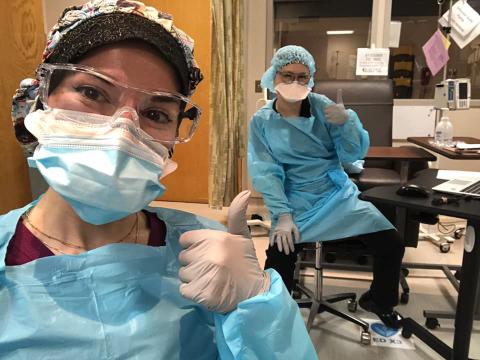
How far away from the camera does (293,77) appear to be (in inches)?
72.4

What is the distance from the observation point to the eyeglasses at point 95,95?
72 centimetres

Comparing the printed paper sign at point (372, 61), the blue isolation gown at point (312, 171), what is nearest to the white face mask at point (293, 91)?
the blue isolation gown at point (312, 171)

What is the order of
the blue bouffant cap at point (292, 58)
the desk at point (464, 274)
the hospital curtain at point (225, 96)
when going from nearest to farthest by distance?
the desk at point (464, 274) → the blue bouffant cap at point (292, 58) → the hospital curtain at point (225, 96)

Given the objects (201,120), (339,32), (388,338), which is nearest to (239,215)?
(388,338)

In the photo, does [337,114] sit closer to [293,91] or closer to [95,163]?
[293,91]

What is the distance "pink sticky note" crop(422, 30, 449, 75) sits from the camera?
2775 millimetres

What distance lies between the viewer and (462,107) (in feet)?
7.56

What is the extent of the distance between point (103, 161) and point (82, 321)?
0.28 meters

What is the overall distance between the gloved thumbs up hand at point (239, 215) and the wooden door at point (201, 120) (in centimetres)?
254

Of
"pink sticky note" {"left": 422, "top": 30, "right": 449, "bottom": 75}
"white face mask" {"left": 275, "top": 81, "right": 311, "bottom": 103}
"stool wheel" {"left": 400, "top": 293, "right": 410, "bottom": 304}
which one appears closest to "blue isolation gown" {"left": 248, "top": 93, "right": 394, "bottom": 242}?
"white face mask" {"left": 275, "top": 81, "right": 311, "bottom": 103}

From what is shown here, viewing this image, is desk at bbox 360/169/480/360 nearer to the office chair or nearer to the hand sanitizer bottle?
the office chair

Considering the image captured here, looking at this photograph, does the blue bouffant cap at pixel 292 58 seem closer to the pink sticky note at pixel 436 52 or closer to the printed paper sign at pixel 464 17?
the pink sticky note at pixel 436 52

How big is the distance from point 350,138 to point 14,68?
140 centimetres

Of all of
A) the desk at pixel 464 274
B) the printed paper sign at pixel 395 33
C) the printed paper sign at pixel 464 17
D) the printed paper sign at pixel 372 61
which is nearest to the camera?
the desk at pixel 464 274
